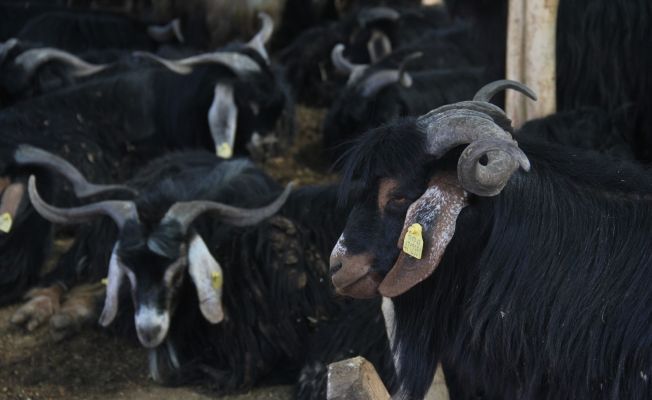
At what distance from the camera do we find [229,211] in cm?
626

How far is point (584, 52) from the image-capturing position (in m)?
7.07

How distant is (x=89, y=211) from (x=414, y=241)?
2933 millimetres

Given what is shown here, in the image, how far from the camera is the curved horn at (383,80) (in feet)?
29.3

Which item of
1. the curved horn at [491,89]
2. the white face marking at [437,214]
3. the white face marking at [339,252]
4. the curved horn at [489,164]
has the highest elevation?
the curved horn at [489,164]

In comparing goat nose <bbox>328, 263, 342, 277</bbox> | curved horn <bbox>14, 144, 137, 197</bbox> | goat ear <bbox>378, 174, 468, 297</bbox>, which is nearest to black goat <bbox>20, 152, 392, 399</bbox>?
curved horn <bbox>14, 144, 137, 197</bbox>

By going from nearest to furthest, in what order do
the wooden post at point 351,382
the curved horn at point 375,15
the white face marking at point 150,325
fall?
the wooden post at point 351,382 → the white face marking at point 150,325 → the curved horn at point 375,15

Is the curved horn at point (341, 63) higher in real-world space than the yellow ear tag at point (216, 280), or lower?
lower

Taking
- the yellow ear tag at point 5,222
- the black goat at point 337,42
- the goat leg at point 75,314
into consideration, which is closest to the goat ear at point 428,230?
the goat leg at point 75,314

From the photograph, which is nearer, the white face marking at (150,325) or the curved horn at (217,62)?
the white face marking at (150,325)

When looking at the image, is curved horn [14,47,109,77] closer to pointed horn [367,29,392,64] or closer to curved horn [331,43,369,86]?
curved horn [331,43,369,86]

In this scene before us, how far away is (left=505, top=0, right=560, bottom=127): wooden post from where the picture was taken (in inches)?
257

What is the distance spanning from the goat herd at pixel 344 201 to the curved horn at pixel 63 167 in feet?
0.04

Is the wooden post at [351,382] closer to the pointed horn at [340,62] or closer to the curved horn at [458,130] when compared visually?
the curved horn at [458,130]

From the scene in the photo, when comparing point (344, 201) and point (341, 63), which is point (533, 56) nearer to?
point (344, 201)
